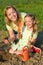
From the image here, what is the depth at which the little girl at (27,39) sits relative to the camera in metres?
5.25

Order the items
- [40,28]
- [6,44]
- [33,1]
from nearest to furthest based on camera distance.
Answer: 1. [6,44]
2. [40,28]
3. [33,1]

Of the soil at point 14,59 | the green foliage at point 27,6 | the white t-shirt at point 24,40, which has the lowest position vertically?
the green foliage at point 27,6

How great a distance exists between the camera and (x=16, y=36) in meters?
5.79

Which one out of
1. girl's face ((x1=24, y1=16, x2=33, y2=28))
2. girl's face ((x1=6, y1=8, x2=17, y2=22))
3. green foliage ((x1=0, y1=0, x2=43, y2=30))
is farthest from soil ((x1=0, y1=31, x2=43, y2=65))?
green foliage ((x1=0, y1=0, x2=43, y2=30))

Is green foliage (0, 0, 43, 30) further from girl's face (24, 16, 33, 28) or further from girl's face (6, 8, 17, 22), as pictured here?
girl's face (24, 16, 33, 28)

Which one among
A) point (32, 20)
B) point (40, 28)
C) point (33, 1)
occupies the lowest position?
point (33, 1)

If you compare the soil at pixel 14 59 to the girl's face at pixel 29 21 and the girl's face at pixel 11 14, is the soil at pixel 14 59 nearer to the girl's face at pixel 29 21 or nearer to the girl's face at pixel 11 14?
the girl's face at pixel 29 21

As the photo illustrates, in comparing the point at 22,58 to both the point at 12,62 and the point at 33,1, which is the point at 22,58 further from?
the point at 33,1

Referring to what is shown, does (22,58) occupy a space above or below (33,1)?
above

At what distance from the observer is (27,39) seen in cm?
535

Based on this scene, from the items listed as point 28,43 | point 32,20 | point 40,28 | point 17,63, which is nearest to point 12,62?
point 17,63

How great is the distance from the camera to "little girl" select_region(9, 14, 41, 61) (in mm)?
5246

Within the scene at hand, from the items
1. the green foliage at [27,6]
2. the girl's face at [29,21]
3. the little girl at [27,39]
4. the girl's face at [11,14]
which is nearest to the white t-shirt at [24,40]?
the little girl at [27,39]

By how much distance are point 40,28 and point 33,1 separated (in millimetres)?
4812
